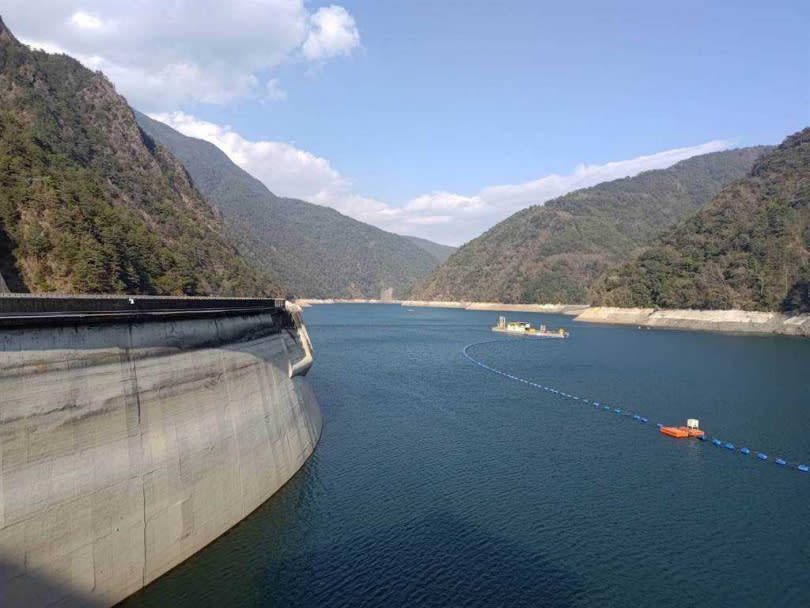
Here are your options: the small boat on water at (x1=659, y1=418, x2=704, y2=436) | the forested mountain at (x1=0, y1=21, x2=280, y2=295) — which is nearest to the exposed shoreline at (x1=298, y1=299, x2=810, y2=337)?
the small boat on water at (x1=659, y1=418, x2=704, y2=436)

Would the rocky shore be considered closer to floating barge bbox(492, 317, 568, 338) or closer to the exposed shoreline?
the exposed shoreline

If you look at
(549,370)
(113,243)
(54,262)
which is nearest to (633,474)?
(549,370)

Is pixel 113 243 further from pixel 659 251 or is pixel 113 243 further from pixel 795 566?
pixel 659 251

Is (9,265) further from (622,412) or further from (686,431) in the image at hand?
(686,431)

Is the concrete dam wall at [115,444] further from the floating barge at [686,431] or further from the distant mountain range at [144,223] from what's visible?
the floating barge at [686,431]

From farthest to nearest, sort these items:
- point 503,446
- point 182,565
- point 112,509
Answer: point 503,446
point 182,565
point 112,509

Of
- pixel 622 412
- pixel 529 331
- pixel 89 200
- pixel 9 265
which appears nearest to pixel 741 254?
pixel 529 331
